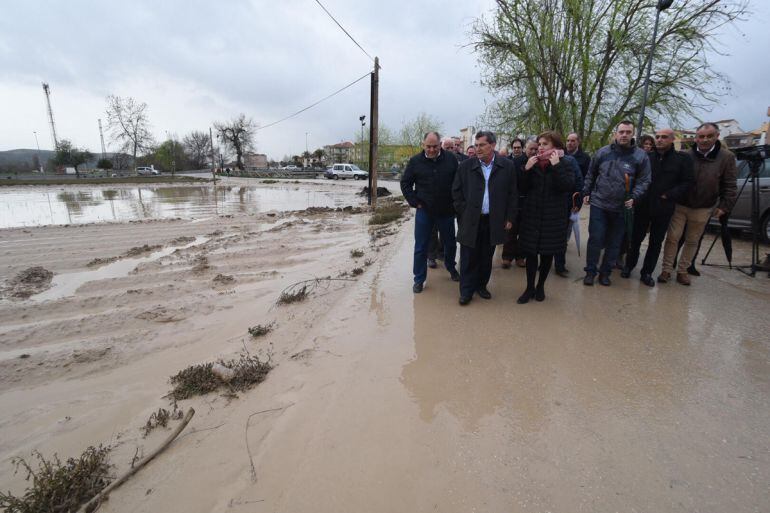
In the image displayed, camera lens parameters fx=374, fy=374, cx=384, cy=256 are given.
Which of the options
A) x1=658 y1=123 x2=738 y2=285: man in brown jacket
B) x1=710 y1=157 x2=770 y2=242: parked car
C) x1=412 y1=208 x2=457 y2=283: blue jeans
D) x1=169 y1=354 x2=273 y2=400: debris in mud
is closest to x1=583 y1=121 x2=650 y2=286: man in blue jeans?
x1=658 y1=123 x2=738 y2=285: man in brown jacket

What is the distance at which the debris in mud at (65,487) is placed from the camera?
1773mm

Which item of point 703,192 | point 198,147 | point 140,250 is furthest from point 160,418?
point 198,147

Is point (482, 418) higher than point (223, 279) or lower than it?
higher

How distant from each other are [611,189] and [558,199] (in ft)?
3.46

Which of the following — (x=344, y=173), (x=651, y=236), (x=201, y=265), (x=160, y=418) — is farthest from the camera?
(x=344, y=173)

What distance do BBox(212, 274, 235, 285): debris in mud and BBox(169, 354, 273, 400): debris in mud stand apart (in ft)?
8.98

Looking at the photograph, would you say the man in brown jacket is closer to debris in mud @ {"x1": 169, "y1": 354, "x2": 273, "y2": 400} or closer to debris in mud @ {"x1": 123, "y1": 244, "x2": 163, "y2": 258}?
debris in mud @ {"x1": 169, "y1": 354, "x2": 273, "y2": 400}

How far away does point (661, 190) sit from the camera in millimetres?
4625

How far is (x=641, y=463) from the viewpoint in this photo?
194 cm

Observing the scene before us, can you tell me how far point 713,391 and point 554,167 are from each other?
2.27 m

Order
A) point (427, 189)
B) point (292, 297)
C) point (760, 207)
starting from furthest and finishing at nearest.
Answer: point (760, 207) → point (292, 297) → point (427, 189)

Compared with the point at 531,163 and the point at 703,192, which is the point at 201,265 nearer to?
the point at 531,163

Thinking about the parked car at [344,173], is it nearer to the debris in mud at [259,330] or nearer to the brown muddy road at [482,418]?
the debris in mud at [259,330]

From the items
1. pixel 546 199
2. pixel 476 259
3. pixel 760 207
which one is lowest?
pixel 476 259
